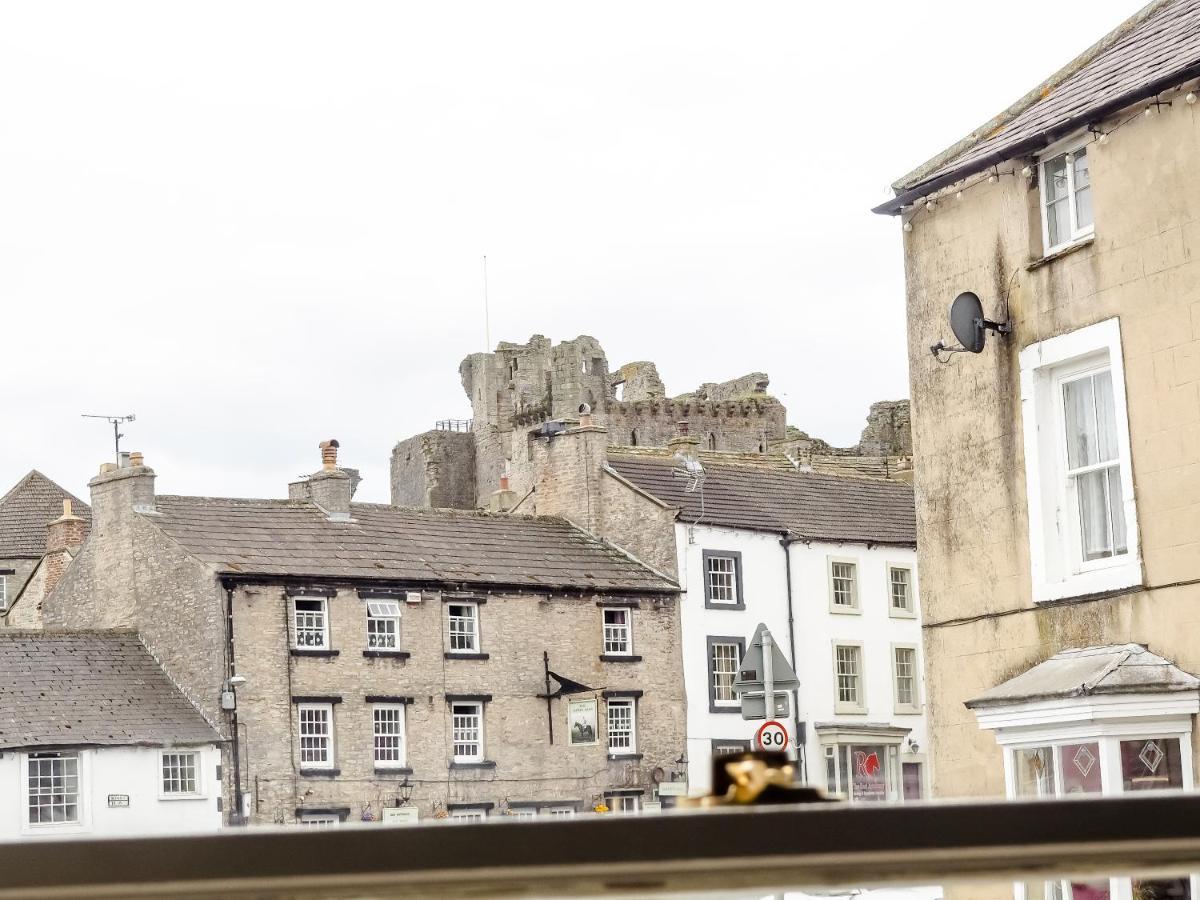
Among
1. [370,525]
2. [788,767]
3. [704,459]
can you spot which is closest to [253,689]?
[370,525]

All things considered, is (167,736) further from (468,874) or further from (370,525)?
(468,874)

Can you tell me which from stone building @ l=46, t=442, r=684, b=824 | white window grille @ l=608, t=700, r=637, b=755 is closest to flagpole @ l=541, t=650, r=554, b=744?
stone building @ l=46, t=442, r=684, b=824

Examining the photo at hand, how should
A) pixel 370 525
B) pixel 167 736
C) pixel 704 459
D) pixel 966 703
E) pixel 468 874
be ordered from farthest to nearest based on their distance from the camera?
1. pixel 704 459
2. pixel 370 525
3. pixel 167 736
4. pixel 966 703
5. pixel 468 874

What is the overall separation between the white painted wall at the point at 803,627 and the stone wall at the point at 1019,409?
2775 centimetres

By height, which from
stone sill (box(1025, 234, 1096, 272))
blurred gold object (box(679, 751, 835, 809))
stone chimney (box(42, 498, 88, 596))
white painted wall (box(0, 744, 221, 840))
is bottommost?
white painted wall (box(0, 744, 221, 840))

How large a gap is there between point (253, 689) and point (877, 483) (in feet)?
61.8

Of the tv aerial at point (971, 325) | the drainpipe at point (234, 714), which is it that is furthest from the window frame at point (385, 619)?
the tv aerial at point (971, 325)

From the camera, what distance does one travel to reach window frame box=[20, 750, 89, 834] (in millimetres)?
33375

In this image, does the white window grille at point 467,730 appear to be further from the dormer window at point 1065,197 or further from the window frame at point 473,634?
the dormer window at point 1065,197

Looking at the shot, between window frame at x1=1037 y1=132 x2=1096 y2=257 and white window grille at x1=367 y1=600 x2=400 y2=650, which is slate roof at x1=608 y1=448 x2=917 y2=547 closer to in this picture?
white window grille at x1=367 y1=600 x2=400 y2=650

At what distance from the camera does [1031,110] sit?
13898 mm

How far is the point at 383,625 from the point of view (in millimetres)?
38375

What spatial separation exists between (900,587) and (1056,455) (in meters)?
32.6

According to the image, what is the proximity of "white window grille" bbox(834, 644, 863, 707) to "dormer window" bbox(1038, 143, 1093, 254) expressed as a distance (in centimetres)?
3060
